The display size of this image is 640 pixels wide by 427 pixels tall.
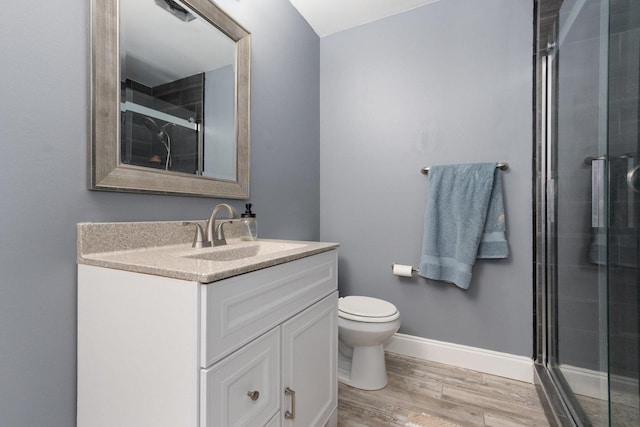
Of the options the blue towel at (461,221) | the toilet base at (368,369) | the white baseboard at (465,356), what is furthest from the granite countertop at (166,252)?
the white baseboard at (465,356)

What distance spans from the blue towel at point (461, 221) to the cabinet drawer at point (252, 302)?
3.20 feet

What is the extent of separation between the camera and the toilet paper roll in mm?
1878

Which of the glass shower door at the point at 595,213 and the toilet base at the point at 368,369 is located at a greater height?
the glass shower door at the point at 595,213

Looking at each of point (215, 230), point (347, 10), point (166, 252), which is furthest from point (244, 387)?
point (347, 10)

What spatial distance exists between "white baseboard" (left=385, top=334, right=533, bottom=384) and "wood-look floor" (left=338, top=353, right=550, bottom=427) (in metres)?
0.04

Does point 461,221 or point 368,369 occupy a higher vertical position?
point 461,221

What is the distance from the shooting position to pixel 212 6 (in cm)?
128

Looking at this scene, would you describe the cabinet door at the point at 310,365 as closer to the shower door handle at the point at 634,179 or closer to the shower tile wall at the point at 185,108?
the shower tile wall at the point at 185,108

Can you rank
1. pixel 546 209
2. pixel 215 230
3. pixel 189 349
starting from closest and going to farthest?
pixel 189 349
pixel 215 230
pixel 546 209

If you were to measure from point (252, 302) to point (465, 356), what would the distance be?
1626 millimetres

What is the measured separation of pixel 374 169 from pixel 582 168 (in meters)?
1.11

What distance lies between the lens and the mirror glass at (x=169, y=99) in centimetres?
90

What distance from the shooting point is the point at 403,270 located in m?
1.89

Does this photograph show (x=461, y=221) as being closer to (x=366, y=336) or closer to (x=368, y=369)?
(x=366, y=336)
